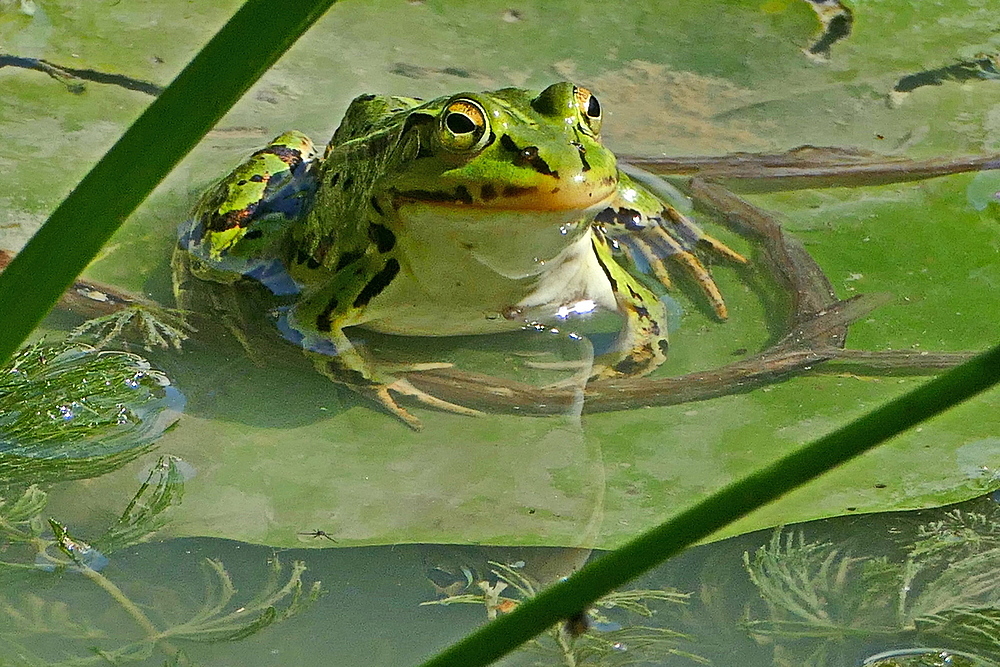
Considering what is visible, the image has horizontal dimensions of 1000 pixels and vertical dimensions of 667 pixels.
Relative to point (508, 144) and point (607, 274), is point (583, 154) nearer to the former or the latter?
point (508, 144)

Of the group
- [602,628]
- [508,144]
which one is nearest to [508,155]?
[508,144]

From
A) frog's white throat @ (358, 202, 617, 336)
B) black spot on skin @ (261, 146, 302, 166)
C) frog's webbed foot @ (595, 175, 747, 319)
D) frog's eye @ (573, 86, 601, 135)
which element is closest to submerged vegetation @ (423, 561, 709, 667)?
frog's white throat @ (358, 202, 617, 336)

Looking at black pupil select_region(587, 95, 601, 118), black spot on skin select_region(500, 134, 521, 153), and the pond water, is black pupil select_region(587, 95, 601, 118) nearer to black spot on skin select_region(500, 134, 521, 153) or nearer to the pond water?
black spot on skin select_region(500, 134, 521, 153)

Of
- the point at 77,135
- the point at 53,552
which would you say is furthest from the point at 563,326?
the point at 77,135

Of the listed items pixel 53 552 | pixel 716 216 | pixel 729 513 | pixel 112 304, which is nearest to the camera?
pixel 729 513

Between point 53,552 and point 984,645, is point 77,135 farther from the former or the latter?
point 984,645

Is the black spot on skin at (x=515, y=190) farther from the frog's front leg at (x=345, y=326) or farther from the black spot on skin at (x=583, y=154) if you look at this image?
the frog's front leg at (x=345, y=326)
